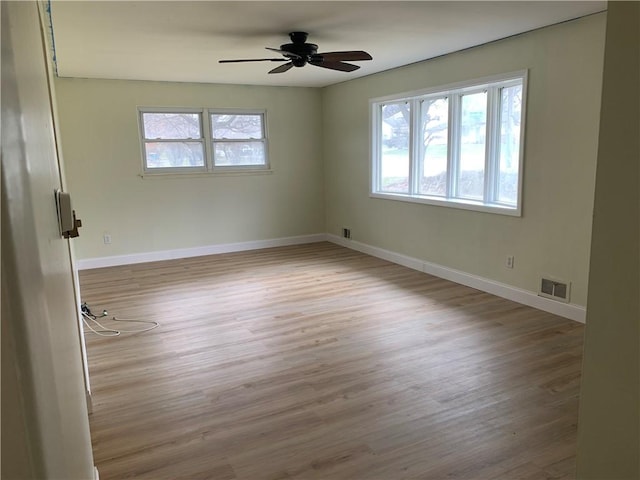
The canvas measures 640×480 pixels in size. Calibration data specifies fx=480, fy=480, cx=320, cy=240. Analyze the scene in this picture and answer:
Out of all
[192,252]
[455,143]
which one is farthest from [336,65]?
[192,252]

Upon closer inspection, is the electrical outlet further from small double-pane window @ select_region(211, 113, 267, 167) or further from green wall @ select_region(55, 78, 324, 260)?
small double-pane window @ select_region(211, 113, 267, 167)

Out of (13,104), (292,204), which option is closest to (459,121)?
(292,204)

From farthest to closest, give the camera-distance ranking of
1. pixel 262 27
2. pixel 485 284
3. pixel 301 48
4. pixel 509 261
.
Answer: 1. pixel 485 284
2. pixel 509 261
3. pixel 301 48
4. pixel 262 27

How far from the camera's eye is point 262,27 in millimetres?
3691

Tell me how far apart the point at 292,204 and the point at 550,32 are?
13.9 feet

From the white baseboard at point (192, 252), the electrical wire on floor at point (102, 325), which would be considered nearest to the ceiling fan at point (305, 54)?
the electrical wire on floor at point (102, 325)

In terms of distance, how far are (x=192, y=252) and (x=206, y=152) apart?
139 cm

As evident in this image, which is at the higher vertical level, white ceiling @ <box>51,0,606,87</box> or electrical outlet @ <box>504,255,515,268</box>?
white ceiling @ <box>51,0,606,87</box>

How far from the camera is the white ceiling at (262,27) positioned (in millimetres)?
3195

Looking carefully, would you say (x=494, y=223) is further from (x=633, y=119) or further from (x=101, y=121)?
(x=101, y=121)

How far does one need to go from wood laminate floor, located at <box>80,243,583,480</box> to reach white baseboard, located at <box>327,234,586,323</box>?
135 mm

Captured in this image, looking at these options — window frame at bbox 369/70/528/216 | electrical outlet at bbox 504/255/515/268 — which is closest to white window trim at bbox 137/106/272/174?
window frame at bbox 369/70/528/216

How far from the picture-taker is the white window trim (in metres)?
6.21

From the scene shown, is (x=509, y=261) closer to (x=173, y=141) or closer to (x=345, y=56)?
(x=345, y=56)
